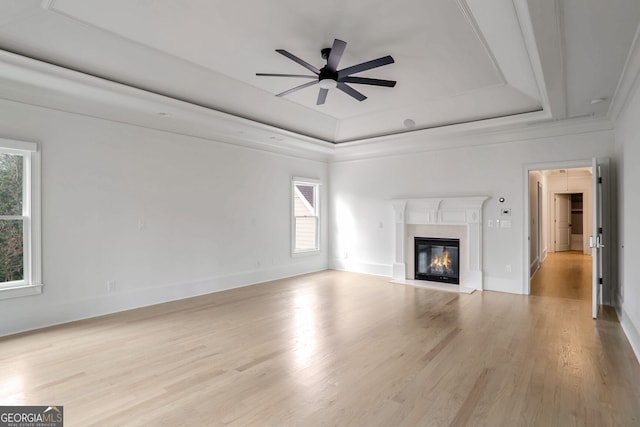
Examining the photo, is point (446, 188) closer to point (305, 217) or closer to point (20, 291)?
point (305, 217)

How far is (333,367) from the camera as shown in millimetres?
3064

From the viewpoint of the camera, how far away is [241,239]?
648 cm

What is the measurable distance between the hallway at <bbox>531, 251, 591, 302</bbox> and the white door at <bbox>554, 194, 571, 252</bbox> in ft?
4.28

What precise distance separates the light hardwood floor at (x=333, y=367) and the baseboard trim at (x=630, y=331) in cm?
8

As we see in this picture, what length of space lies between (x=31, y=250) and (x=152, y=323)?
163cm

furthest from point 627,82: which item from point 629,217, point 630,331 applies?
point 630,331

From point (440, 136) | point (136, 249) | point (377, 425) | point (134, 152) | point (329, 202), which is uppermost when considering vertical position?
point (440, 136)

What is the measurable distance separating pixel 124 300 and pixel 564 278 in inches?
311

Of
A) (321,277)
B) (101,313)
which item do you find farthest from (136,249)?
(321,277)

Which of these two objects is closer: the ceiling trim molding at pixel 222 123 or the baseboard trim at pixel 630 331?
the baseboard trim at pixel 630 331

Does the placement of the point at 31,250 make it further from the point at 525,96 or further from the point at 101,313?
the point at 525,96

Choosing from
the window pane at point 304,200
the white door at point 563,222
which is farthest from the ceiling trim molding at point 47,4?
the white door at point 563,222

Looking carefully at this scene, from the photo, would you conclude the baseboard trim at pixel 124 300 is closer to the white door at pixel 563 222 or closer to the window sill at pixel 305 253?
the window sill at pixel 305 253

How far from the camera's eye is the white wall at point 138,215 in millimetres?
4246
